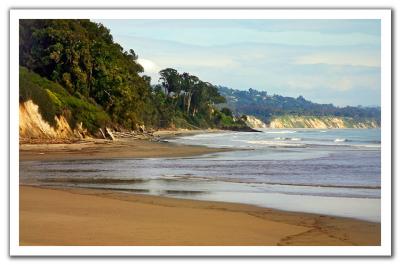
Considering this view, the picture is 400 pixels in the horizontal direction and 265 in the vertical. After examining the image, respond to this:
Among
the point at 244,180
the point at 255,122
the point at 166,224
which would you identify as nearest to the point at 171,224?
the point at 166,224

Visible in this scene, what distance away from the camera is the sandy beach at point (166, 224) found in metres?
6.50

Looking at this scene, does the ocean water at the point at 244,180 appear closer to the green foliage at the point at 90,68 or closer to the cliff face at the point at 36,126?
the cliff face at the point at 36,126

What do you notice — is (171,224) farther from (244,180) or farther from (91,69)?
(91,69)

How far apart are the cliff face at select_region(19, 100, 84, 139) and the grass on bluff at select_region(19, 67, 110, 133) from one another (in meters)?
0.29

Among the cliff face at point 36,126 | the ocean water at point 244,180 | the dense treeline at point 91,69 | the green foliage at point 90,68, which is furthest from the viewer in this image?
the green foliage at point 90,68

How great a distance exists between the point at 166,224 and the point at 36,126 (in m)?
15.8

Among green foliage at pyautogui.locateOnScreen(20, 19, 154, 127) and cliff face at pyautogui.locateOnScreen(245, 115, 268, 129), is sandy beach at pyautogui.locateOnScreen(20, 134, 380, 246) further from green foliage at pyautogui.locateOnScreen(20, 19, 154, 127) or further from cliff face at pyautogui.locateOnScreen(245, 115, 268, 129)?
cliff face at pyautogui.locateOnScreen(245, 115, 268, 129)

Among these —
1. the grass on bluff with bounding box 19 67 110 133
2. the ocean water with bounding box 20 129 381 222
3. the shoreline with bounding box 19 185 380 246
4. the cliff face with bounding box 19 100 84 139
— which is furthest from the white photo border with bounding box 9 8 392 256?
the grass on bluff with bounding box 19 67 110 133

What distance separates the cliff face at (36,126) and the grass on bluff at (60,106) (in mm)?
294

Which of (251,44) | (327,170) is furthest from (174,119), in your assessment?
(251,44)

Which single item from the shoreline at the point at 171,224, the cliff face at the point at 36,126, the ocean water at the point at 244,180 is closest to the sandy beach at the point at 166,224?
the shoreline at the point at 171,224

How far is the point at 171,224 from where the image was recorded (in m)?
7.24
